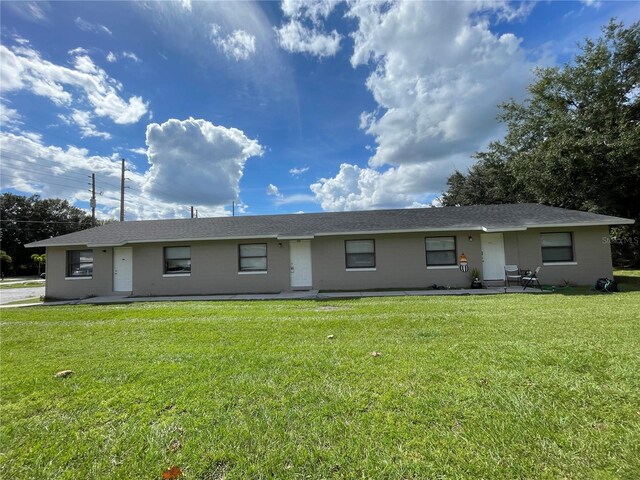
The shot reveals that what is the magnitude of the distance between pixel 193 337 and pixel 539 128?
27.4 meters

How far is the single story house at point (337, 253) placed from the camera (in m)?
13.4

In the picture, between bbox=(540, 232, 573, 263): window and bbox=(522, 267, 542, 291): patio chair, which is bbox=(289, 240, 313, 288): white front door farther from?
bbox=(540, 232, 573, 263): window

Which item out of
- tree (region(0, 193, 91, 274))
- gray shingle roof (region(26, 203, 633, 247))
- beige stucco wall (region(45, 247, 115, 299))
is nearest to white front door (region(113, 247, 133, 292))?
beige stucco wall (region(45, 247, 115, 299))

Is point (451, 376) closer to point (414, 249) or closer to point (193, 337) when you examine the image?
point (193, 337)

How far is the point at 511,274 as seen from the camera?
13.5m

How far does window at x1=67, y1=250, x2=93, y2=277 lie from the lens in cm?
1564

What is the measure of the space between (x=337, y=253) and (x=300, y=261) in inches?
69.1

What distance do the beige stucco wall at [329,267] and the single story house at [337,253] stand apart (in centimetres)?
4

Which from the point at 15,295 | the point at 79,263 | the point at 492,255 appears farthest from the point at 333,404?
the point at 15,295

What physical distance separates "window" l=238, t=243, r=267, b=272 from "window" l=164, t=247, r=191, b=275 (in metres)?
2.63

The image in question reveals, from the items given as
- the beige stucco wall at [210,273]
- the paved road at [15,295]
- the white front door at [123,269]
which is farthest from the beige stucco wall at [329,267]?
the paved road at [15,295]

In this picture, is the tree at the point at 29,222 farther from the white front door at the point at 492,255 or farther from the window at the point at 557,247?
the window at the point at 557,247

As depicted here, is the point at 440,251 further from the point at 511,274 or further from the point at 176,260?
the point at 176,260

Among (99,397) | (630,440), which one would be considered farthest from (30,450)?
(630,440)
